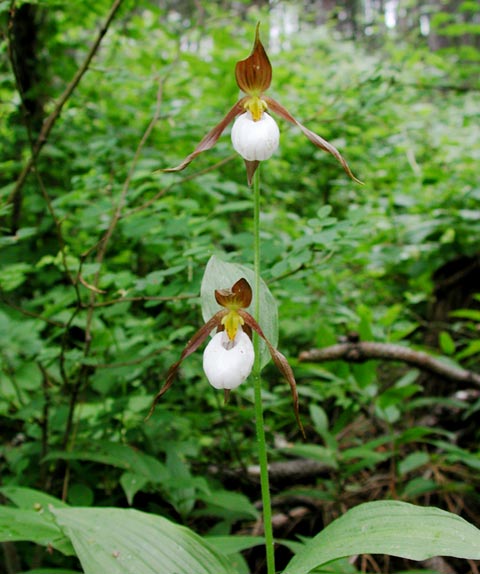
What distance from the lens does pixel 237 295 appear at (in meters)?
1.02

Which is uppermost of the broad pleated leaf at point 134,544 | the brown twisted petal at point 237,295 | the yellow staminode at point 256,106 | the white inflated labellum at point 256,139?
the yellow staminode at point 256,106

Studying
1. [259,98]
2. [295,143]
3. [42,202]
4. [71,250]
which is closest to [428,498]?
[259,98]

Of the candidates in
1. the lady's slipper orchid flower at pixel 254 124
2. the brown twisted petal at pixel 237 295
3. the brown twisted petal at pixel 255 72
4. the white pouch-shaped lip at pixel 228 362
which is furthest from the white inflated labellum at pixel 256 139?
the white pouch-shaped lip at pixel 228 362

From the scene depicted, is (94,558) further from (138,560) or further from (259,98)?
(259,98)

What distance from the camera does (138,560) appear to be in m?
0.96

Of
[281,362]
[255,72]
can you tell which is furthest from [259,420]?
[255,72]

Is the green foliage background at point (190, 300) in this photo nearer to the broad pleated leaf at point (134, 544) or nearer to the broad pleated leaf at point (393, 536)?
the broad pleated leaf at point (134, 544)

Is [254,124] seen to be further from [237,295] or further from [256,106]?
[237,295]

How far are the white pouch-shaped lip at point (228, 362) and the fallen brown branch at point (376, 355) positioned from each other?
0.89 m

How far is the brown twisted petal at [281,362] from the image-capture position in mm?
956

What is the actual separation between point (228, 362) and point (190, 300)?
525mm

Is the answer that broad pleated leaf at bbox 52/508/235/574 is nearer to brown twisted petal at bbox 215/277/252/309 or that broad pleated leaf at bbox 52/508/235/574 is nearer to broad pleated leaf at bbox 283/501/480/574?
broad pleated leaf at bbox 283/501/480/574

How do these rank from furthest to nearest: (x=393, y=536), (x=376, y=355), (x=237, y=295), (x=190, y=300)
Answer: (x=376, y=355) → (x=190, y=300) → (x=237, y=295) → (x=393, y=536)

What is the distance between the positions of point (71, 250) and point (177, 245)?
59 centimetres
